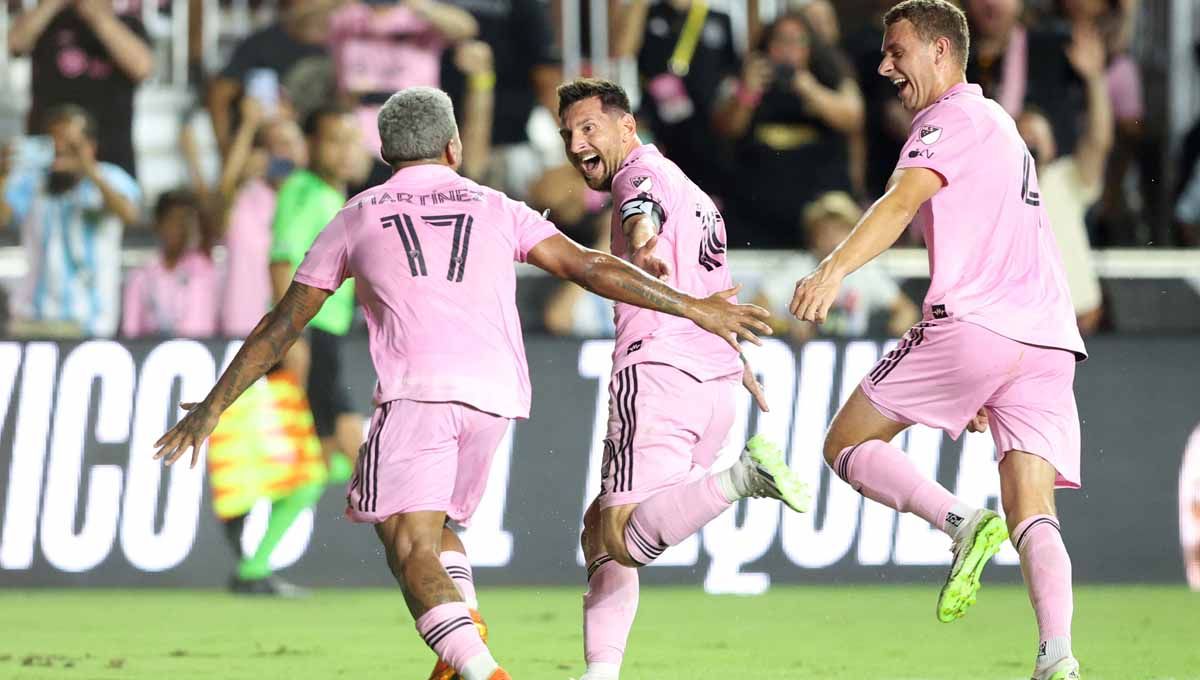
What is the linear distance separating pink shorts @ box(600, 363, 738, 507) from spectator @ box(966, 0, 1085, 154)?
6.22 m

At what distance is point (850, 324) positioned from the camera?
478 inches

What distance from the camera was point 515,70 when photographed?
13.7 meters

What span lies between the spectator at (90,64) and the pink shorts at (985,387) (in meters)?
7.97

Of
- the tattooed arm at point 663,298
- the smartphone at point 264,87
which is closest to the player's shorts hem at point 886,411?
the tattooed arm at point 663,298

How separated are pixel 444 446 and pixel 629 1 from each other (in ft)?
26.2

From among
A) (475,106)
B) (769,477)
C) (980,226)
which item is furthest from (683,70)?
(769,477)

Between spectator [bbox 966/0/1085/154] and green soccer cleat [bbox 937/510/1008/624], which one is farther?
spectator [bbox 966/0/1085/154]

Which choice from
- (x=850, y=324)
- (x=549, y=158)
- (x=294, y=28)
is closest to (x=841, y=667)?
(x=850, y=324)

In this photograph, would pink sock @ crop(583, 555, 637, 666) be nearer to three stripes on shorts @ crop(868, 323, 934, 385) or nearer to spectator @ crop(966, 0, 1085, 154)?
three stripes on shorts @ crop(868, 323, 934, 385)

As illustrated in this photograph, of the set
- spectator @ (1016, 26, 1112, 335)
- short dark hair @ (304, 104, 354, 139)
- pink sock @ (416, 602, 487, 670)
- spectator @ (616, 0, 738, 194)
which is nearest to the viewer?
pink sock @ (416, 602, 487, 670)

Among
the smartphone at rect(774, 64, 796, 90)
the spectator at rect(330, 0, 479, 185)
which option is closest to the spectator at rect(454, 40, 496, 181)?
the spectator at rect(330, 0, 479, 185)

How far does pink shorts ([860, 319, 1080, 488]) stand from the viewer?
22.1 feet

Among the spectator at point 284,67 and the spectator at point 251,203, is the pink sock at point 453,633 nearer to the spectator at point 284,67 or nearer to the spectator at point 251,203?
the spectator at point 251,203

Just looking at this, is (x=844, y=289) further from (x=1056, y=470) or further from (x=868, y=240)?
(x=868, y=240)
